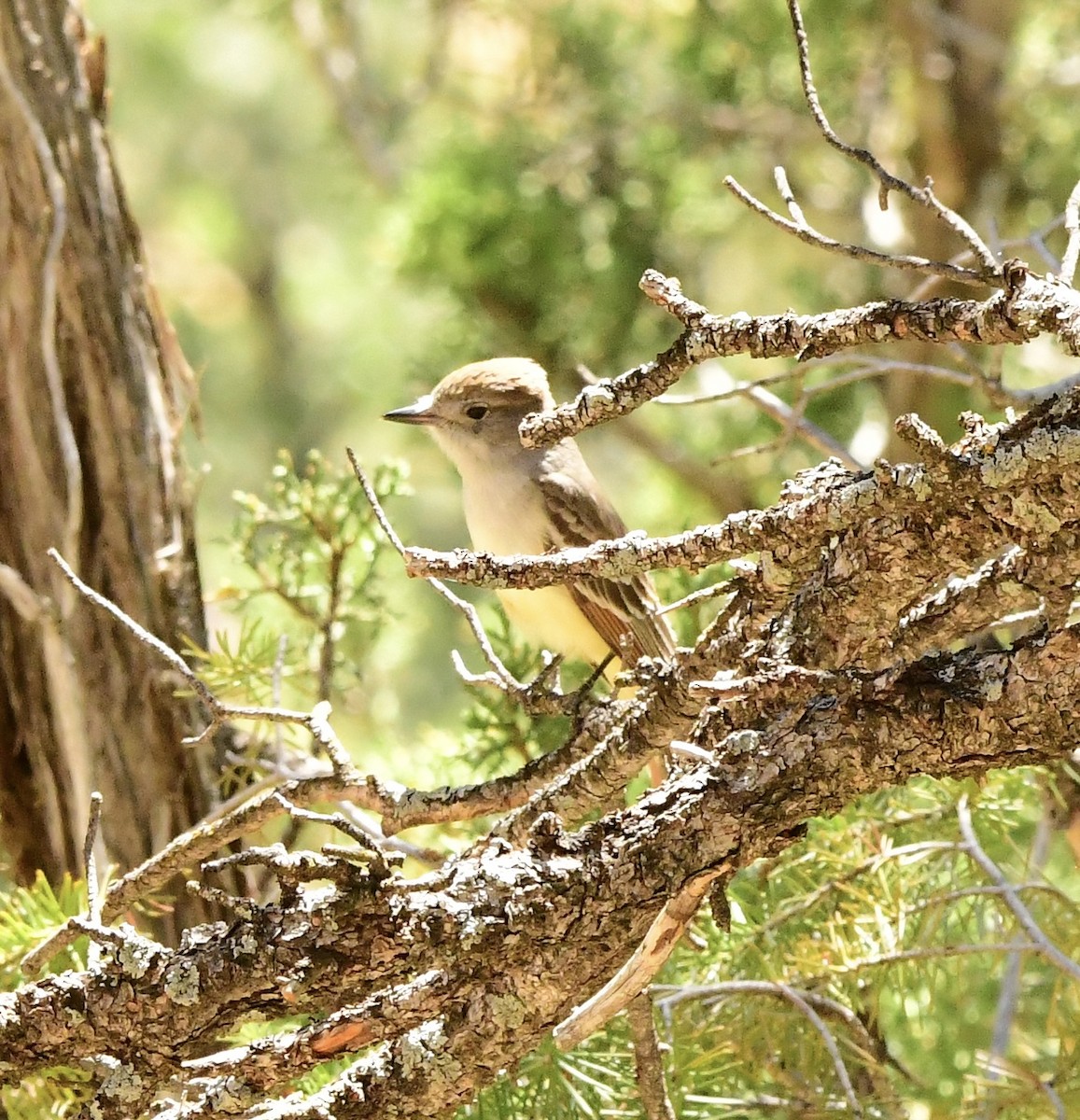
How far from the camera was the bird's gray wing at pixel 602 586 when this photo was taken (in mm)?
2455

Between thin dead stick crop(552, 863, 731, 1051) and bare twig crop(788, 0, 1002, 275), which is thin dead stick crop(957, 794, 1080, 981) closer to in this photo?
thin dead stick crop(552, 863, 731, 1051)

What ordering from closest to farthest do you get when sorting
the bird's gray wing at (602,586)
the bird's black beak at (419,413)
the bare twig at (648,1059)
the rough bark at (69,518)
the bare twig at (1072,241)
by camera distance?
the bare twig at (1072,241) → the bare twig at (648,1059) → the rough bark at (69,518) → the bird's gray wing at (602,586) → the bird's black beak at (419,413)

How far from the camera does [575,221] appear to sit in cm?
342

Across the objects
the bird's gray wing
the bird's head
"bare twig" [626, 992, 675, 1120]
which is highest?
the bird's head

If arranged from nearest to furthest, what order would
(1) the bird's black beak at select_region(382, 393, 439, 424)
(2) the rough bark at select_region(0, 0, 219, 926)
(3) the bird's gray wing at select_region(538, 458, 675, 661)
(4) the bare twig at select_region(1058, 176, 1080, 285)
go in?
(4) the bare twig at select_region(1058, 176, 1080, 285) < (2) the rough bark at select_region(0, 0, 219, 926) < (3) the bird's gray wing at select_region(538, 458, 675, 661) < (1) the bird's black beak at select_region(382, 393, 439, 424)

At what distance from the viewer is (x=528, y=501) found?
104 inches

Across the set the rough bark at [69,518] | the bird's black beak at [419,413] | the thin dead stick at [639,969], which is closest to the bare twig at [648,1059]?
the thin dead stick at [639,969]

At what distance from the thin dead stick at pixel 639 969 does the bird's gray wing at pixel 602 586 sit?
46.8 inches

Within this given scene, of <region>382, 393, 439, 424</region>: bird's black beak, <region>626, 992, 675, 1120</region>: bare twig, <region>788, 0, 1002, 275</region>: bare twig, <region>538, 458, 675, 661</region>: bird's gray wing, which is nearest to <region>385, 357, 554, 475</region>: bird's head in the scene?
<region>382, 393, 439, 424</region>: bird's black beak

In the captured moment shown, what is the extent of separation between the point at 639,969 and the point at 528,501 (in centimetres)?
161

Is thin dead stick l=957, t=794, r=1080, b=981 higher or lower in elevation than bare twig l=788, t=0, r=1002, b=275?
lower

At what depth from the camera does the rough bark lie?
1.86 meters

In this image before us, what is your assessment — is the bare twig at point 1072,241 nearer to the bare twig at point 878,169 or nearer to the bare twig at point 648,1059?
the bare twig at point 878,169

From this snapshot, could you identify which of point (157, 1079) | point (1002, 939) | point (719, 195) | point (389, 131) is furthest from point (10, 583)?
point (389, 131)
